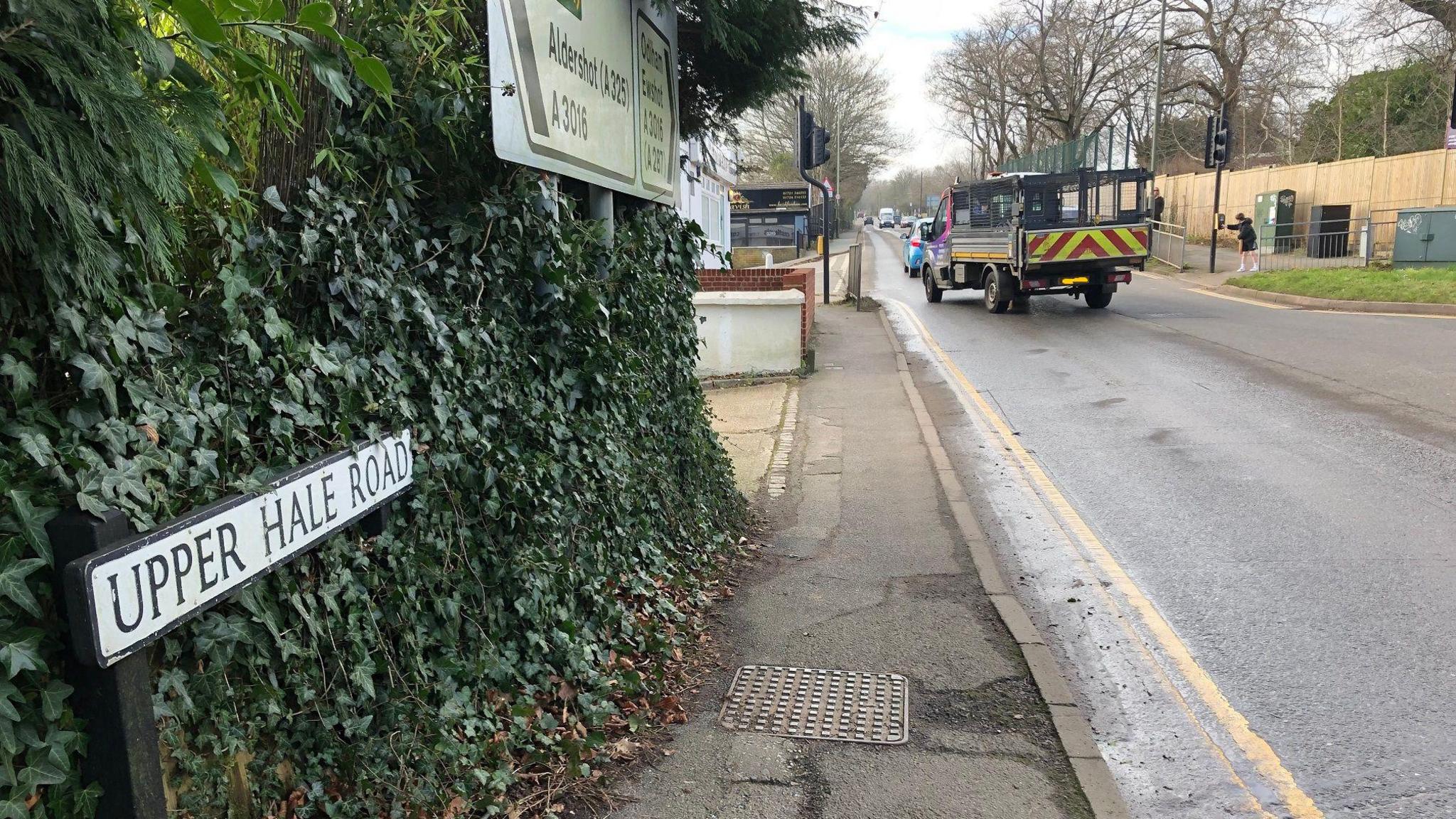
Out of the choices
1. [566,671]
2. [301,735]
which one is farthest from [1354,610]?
[301,735]

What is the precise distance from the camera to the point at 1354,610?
515cm

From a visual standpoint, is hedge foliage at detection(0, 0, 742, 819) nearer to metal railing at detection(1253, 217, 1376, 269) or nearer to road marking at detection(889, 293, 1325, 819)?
road marking at detection(889, 293, 1325, 819)

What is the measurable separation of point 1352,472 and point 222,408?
7846mm

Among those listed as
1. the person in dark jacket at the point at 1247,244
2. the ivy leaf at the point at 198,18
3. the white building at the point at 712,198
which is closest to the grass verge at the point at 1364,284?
the person in dark jacket at the point at 1247,244

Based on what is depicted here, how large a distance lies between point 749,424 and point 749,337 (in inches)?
123

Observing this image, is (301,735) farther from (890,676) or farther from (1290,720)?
(1290,720)

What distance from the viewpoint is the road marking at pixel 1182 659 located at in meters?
3.67

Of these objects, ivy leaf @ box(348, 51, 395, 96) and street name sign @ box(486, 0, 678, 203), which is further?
street name sign @ box(486, 0, 678, 203)

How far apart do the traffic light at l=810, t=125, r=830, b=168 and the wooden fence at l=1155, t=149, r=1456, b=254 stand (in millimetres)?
15577

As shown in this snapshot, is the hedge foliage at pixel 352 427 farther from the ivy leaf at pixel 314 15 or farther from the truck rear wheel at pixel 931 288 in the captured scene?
the truck rear wheel at pixel 931 288

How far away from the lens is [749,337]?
44.7ft

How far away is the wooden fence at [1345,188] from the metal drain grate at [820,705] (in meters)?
26.4

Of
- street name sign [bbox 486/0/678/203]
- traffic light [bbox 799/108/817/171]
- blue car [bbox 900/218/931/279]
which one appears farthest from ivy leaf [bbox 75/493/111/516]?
blue car [bbox 900/218/931/279]

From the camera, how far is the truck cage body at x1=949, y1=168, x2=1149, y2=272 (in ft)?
61.8
